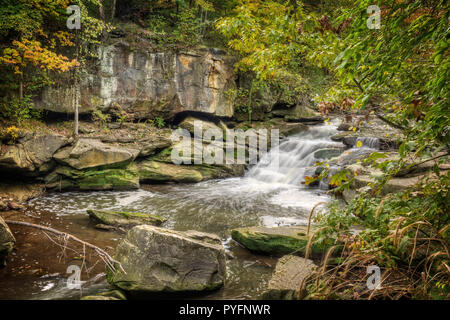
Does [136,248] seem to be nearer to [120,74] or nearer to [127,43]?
[120,74]

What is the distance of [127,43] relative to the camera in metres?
12.2

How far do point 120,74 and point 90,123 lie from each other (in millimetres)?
2737

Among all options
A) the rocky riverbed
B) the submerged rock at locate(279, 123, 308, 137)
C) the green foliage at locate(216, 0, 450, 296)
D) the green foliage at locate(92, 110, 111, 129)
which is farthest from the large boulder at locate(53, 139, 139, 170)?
the submerged rock at locate(279, 123, 308, 137)

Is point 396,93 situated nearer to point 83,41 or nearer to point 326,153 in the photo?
point 326,153

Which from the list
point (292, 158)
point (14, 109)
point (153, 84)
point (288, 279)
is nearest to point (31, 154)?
point (14, 109)

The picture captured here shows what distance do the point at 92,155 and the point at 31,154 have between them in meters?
1.81

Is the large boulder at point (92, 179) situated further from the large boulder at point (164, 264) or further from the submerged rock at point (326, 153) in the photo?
the submerged rock at point (326, 153)

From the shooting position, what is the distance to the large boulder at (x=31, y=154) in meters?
7.91

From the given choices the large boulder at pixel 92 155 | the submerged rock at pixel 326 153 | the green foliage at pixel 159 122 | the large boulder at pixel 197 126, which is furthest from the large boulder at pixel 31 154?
the submerged rock at pixel 326 153

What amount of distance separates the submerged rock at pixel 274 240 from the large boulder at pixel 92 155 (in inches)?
251

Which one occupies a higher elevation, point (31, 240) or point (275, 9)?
point (275, 9)

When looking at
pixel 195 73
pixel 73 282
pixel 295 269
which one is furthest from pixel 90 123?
pixel 295 269

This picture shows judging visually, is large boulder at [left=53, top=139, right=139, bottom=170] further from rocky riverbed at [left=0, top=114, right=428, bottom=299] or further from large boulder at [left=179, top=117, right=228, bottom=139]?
large boulder at [left=179, top=117, right=228, bottom=139]

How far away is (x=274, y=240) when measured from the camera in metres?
5.11
